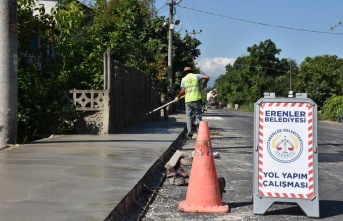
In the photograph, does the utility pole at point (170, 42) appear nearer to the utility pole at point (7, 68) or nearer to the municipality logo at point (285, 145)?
the utility pole at point (7, 68)

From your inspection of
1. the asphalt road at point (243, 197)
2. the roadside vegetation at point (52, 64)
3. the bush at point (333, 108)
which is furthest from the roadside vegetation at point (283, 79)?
the asphalt road at point (243, 197)

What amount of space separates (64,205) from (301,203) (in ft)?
8.38

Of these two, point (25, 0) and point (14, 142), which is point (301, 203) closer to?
point (14, 142)

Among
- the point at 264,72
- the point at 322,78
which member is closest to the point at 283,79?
the point at 264,72

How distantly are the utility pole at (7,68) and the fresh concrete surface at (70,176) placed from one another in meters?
0.45

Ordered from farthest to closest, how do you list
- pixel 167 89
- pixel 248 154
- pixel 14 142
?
1. pixel 167 89
2. pixel 248 154
3. pixel 14 142

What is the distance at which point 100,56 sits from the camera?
1510 centimetres

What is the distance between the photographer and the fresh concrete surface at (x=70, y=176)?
4.96 metres

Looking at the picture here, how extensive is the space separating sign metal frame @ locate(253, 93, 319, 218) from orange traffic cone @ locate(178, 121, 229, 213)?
1.41ft

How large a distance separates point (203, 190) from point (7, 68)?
18.6ft

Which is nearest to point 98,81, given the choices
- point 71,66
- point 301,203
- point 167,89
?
point 71,66

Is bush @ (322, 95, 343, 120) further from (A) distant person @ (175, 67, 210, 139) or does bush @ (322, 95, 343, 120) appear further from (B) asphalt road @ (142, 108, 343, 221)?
(B) asphalt road @ (142, 108, 343, 221)

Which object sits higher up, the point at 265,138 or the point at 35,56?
the point at 35,56

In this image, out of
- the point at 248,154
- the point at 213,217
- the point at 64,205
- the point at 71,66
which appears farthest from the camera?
the point at 71,66
